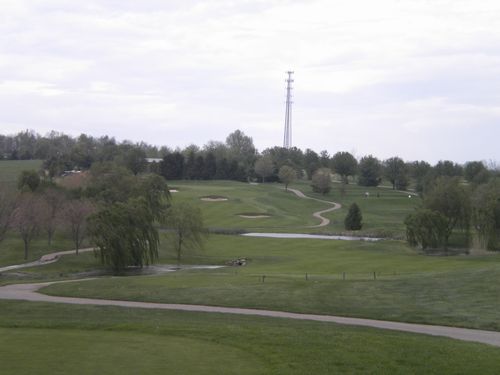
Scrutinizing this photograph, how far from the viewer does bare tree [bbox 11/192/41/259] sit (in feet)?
191

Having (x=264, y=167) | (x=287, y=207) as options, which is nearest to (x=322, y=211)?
(x=287, y=207)

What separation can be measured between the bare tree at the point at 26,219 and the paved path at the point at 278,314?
21.5m

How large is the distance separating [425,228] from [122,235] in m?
33.6

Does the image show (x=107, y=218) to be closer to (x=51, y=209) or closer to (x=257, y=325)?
(x=51, y=209)

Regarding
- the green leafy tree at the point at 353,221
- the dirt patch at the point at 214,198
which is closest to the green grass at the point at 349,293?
the green leafy tree at the point at 353,221

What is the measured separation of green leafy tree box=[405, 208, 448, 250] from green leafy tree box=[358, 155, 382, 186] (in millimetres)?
94735

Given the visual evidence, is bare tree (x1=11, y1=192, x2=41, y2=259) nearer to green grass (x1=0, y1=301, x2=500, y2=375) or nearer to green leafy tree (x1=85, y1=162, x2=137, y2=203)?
green leafy tree (x1=85, y1=162, x2=137, y2=203)

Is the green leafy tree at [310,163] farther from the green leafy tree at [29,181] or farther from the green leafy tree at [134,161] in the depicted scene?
the green leafy tree at [29,181]

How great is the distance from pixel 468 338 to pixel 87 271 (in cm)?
3816

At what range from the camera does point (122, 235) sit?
180 feet

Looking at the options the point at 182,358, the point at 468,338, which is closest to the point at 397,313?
the point at 468,338

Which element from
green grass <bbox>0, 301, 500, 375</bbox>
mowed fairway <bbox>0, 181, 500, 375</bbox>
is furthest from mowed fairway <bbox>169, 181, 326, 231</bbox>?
green grass <bbox>0, 301, 500, 375</bbox>

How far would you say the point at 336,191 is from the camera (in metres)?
151

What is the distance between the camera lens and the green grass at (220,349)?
16219 millimetres
